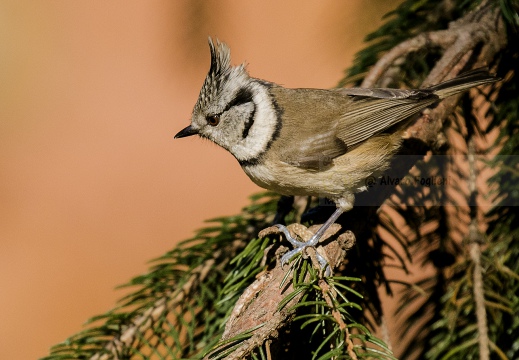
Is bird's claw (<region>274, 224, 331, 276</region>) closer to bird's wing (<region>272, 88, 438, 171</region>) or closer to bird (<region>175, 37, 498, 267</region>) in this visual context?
bird (<region>175, 37, 498, 267</region>)

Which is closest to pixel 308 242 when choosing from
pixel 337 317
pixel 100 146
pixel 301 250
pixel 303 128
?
pixel 301 250

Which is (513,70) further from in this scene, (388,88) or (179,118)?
(179,118)

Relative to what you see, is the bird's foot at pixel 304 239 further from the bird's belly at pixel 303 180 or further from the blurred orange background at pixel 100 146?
the blurred orange background at pixel 100 146

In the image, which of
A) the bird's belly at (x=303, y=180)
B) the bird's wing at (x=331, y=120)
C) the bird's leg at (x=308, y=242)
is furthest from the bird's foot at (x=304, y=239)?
the bird's wing at (x=331, y=120)

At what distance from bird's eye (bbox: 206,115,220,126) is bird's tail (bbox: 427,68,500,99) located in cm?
80

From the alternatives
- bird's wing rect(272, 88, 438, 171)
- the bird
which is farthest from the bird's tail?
bird's wing rect(272, 88, 438, 171)

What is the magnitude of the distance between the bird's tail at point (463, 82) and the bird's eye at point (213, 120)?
2.61 ft

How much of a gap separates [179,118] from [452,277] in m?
3.82

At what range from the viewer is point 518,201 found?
1.93m

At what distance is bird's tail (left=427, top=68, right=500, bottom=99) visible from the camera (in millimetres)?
1977

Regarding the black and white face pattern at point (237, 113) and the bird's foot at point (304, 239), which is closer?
the bird's foot at point (304, 239)

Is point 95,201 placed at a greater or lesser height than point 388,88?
greater

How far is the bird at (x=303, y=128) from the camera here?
2.12 metres

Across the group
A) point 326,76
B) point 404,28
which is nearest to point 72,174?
point 326,76
